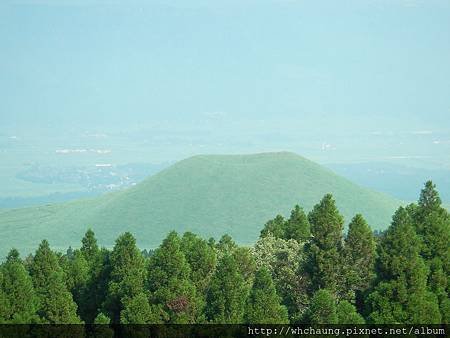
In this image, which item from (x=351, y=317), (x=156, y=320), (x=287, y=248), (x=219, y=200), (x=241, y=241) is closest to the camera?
(x=351, y=317)

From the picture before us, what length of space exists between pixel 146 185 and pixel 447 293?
108 meters

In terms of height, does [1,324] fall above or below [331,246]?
below

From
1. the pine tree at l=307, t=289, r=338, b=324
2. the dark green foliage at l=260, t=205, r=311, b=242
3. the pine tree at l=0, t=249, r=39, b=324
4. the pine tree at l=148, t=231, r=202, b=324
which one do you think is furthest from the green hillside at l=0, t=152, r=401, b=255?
the pine tree at l=307, t=289, r=338, b=324

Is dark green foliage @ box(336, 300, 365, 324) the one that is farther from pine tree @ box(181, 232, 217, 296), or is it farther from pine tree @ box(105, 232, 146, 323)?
pine tree @ box(105, 232, 146, 323)

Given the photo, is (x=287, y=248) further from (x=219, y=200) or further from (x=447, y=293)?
(x=219, y=200)

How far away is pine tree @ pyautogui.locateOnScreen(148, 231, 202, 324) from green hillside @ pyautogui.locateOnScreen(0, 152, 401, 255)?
82.6 meters

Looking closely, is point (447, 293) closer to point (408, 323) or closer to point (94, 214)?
point (408, 323)

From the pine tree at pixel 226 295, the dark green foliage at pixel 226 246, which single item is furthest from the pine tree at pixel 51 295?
the dark green foliage at pixel 226 246

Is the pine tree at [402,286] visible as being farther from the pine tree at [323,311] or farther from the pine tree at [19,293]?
the pine tree at [19,293]

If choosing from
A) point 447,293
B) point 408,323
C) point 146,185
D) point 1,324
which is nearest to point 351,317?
point 408,323

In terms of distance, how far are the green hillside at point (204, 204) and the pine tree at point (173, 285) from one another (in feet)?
271

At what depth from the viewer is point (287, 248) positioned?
160 ft

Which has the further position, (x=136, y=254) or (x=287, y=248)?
(x=287, y=248)

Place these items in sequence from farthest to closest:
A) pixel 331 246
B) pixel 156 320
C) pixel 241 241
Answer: pixel 241 241
pixel 331 246
pixel 156 320
